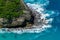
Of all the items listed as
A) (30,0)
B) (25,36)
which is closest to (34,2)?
(30,0)

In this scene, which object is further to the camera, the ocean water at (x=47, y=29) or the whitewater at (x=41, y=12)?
the whitewater at (x=41, y=12)

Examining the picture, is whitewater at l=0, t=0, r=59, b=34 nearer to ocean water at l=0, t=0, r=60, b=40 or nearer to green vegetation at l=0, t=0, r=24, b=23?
ocean water at l=0, t=0, r=60, b=40

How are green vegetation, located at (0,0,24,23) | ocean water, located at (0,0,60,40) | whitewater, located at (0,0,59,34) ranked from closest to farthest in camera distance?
ocean water, located at (0,0,60,40)
whitewater, located at (0,0,59,34)
green vegetation, located at (0,0,24,23)

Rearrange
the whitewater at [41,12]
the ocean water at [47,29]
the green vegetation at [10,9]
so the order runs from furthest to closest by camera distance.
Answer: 1. the green vegetation at [10,9]
2. the whitewater at [41,12]
3. the ocean water at [47,29]

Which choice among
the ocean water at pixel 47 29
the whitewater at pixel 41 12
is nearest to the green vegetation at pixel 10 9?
the whitewater at pixel 41 12

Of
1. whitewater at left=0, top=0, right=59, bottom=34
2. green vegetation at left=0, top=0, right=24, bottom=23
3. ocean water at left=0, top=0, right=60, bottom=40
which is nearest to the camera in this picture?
ocean water at left=0, top=0, right=60, bottom=40

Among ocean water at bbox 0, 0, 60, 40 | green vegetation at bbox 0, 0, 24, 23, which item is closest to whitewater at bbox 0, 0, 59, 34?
ocean water at bbox 0, 0, 60, 40

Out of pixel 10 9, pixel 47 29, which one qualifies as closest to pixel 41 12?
pixel 47 29

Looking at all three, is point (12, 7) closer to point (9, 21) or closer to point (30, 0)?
point (9, 21)

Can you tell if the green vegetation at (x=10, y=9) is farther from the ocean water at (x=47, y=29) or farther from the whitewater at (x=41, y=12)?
the ocean water at (x=47, y=29)
